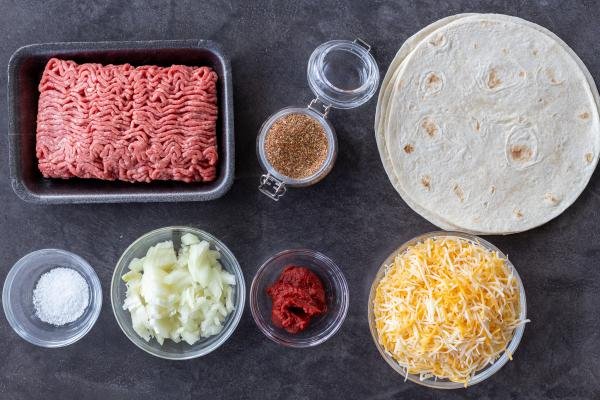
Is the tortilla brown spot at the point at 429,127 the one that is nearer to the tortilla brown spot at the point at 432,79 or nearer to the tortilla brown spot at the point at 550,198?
the tortilla brown spot at the point at 432,79

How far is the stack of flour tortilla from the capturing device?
8.42 ft

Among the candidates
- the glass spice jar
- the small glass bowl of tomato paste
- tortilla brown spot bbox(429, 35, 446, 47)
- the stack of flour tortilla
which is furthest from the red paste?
tortilla brown spot bbox(429, 35, 446, 47)

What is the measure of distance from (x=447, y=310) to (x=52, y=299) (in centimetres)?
167

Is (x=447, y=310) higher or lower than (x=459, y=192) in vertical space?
lower

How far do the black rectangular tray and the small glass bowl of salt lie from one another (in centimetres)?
29

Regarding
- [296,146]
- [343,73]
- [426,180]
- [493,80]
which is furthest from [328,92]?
[493,80]

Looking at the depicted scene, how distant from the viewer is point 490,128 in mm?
2564

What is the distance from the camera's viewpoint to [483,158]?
2.56 m

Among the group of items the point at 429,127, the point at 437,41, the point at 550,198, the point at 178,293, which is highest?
the point at 437,41

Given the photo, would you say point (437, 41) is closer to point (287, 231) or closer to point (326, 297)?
point (287, 231)

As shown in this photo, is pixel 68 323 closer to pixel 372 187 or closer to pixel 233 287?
pixel 233 287

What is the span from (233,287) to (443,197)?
99 centimetres

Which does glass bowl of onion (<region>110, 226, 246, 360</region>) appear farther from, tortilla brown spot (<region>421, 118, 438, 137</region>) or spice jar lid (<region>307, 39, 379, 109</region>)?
tortilla brown spot (<region>421, 118, 438, 137</region>)

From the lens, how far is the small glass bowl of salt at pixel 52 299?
8.45ft
